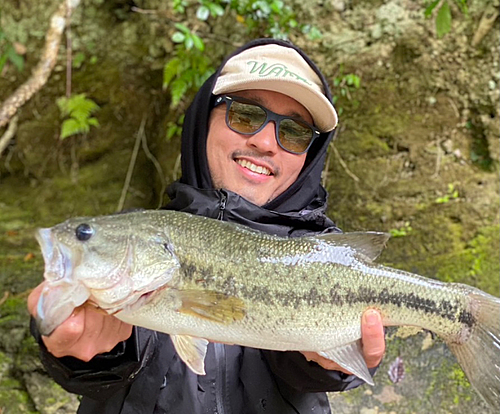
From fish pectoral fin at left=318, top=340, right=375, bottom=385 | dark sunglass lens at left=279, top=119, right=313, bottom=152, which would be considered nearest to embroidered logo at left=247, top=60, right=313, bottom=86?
dark sunglass lens at left=279, top=119, right=313, bottom=152

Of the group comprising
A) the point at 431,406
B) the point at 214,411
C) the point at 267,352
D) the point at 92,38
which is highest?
the point at 92,38

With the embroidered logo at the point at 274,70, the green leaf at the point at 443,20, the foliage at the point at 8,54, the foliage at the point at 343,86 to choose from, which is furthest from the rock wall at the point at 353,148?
the embroidered logo at the point at 274,70

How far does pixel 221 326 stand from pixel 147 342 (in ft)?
1.59

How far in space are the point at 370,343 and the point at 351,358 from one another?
0.36ft

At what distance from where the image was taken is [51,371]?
204 centimetres

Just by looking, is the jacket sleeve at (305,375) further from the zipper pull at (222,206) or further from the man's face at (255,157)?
the man's face at (255,157)

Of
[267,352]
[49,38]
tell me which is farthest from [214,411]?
[49,38]

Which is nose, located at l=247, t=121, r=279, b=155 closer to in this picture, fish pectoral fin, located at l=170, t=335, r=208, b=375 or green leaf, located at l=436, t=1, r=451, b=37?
fish pectoral fin, located at l=170, t=335, r=208, b=375

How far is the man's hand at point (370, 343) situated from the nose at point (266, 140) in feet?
3.79

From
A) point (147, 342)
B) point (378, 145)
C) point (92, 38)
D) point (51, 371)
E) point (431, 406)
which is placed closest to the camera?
point (51, 371)

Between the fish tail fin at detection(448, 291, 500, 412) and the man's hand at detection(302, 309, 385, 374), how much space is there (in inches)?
12.8

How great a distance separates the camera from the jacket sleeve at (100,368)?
6.55ft

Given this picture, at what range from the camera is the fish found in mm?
1815

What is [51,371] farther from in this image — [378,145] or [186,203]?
[378,145]
